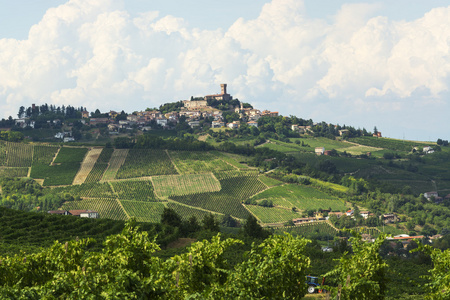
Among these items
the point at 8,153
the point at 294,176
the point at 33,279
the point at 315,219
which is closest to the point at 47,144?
the point at 8,153

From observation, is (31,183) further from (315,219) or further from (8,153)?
(315,219)

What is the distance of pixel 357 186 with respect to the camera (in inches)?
6107

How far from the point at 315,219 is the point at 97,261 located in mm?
111629

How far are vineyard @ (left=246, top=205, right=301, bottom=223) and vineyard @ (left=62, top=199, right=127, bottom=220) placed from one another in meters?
31.2

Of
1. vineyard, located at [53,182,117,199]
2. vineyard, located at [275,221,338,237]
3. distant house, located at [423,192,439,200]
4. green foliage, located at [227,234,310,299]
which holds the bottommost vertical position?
vineyard, located at [275,221,338,237]

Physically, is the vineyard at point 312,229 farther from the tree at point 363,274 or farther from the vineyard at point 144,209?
the tree at point 363,274

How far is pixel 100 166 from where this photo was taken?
152 m

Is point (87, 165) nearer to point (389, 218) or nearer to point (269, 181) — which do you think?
point (269, 181)

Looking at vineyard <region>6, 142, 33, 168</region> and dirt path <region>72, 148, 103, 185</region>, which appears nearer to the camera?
dirt path <region>72, 148, 103, 185</region>

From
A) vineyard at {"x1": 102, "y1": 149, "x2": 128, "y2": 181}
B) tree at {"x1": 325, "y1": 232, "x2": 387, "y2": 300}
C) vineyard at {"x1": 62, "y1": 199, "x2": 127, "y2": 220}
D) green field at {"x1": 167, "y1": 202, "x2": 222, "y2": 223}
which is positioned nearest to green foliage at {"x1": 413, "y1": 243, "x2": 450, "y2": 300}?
tree at {"x1": 325, "y1": 232, "x2": 387, "y2": 300}

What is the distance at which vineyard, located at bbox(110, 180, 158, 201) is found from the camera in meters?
131

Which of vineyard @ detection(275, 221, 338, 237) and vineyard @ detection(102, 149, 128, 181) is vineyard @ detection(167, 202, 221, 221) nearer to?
vineyard @ detection(275, 221, 338, 237)

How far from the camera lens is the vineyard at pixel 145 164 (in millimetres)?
147650

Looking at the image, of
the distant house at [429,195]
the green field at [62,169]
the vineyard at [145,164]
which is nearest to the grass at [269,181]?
the vineyard at [145,164]
